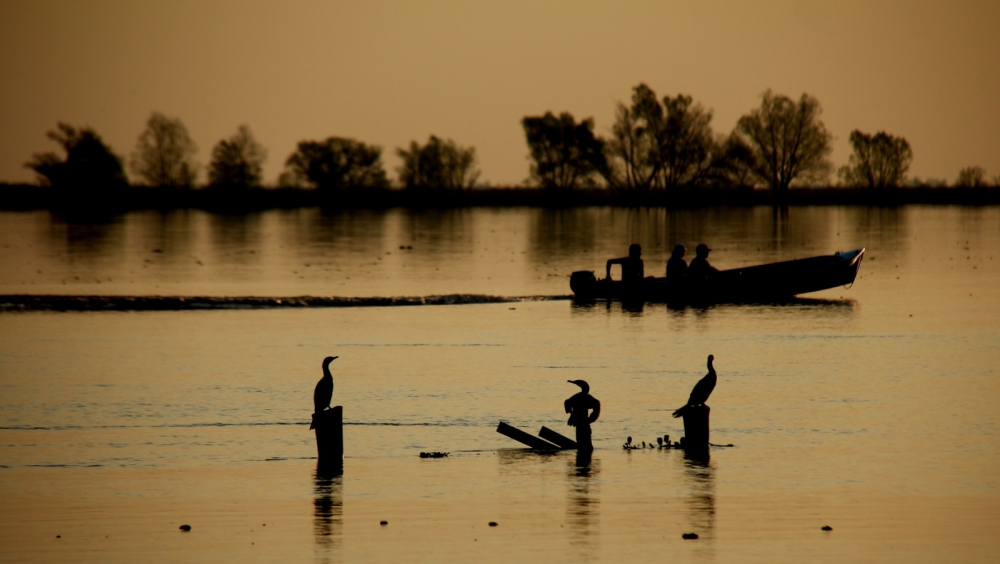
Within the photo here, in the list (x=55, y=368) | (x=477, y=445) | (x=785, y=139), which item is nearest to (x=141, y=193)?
(x=785, y=139)

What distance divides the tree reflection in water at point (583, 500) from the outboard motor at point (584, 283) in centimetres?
2176

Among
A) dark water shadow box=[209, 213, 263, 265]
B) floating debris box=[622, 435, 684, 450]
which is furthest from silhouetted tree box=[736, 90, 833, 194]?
floating debris box=[622, 435, 684, 450]

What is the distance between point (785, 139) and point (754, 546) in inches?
5627

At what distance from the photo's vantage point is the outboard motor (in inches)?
1473

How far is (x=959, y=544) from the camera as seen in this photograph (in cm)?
1208

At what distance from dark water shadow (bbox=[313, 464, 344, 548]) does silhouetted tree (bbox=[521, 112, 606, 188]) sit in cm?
14323

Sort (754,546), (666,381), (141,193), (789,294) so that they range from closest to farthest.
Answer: (754,546)
(666,381)
(789,294)
(141,193)

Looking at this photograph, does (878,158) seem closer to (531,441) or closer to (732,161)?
(732,161)

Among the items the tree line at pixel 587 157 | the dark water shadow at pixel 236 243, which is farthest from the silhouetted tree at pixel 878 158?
the dark water shadow at pixel 236 243

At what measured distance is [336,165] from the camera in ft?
548

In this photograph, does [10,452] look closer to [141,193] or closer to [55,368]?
[55,368]

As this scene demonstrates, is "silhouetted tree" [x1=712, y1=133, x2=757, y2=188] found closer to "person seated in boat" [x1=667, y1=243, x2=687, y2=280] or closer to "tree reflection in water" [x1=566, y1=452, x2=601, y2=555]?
"person seated in boat" [x1=667, y1=243, x2=687, y2=280]

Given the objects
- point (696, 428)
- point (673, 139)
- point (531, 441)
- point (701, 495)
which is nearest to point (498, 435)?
point (531, 441)

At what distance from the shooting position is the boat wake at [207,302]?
3747 cm
